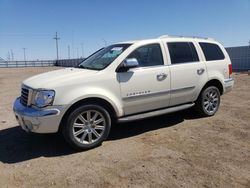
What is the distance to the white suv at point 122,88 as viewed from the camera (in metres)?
5.18

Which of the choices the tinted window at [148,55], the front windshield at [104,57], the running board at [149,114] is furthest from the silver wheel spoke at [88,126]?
the tinted window at [148,55]

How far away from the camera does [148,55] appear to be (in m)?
6.27

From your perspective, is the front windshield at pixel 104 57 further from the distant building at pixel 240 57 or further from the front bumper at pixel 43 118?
the distant building at pixel 240 57

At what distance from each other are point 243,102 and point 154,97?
4.02 meters

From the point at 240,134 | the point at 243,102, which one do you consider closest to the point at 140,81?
→ the point at 240,134

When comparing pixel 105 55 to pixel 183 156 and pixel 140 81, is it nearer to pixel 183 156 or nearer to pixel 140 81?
pixel 140 81

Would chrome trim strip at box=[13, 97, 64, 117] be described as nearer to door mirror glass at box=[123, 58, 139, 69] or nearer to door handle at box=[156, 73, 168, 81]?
door mirror glass at box=[123, 58, 139, 69]

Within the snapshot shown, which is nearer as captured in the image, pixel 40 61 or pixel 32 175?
pixel 32 175

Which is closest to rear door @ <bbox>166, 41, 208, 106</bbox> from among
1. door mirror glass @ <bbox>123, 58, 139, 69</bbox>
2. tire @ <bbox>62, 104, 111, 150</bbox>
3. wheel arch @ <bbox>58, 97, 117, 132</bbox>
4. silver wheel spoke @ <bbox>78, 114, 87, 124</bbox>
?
door mirror glass @ <bbox>123, 58, 139, 69</bbox>

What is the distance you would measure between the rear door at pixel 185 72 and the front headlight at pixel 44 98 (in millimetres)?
2528

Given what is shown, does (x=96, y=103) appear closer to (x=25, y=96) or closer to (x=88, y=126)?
(x=88, y=126)

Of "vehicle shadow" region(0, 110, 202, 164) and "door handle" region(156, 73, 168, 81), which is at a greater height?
"door handle" region(156, 73, 168, 81)

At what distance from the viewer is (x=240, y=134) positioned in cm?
597

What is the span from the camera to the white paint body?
527cm
